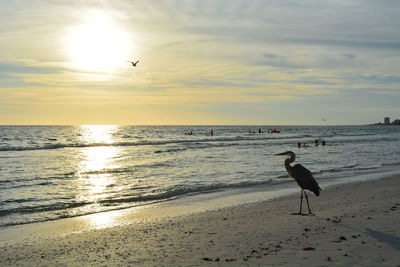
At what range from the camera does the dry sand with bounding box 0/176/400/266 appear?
647 centimetres

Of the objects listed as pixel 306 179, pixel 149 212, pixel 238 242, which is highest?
pixel 306 179

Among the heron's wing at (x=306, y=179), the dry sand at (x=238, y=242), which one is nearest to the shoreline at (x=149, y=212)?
the dry sand at (x=238, y=242)

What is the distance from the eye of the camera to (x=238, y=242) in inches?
296

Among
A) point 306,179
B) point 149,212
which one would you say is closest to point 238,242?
point 306,179

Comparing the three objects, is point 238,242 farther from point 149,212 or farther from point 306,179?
point 149,212

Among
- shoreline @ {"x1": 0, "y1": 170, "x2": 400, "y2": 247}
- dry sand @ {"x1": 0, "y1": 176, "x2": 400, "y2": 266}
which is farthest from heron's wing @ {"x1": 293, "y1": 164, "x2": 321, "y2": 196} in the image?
shoreline @ {"x1": 0, "y1": 170, "x2": 400, "y2": 247}

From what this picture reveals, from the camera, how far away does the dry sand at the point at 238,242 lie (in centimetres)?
647

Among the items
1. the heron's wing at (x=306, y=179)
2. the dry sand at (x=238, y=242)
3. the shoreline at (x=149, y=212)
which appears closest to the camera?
the dry sand at (x=238, y=242)

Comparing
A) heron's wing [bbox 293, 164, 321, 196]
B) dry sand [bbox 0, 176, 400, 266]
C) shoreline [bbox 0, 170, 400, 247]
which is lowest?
shoreline [bbox 0, 170, 400, 247]

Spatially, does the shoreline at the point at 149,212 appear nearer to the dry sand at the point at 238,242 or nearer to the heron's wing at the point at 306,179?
the dry sand at the point at 238,242

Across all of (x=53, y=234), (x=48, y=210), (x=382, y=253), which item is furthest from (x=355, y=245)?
(x=48, y=210)

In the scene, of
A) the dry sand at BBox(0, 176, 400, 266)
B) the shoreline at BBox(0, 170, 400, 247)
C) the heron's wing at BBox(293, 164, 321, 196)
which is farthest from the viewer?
the heron's wing at BBox(293, 164, 321, 196)

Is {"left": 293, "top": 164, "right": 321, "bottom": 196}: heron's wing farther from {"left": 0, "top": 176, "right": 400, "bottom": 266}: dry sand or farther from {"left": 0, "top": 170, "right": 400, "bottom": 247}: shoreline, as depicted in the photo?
{"left": 0, "top": 170, "right": 400, "bottom": 247}: shoreline

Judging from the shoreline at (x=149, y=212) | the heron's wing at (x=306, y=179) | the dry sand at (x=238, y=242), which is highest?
the heron's wing at (x=306, y=179)
